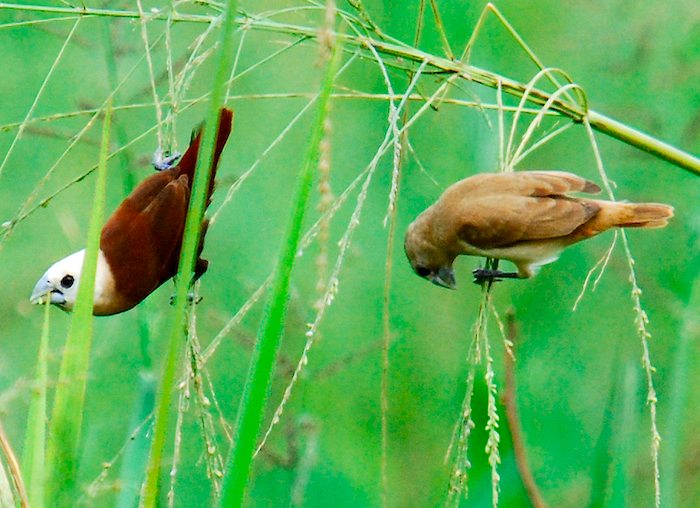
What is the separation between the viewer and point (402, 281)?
1981mm

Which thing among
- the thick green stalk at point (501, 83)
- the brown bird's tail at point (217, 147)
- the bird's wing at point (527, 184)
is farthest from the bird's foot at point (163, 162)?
the bird's wing at point (527, 184)

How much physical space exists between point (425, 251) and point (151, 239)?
0.33 metres

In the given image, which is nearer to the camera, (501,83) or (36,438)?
(36,438)

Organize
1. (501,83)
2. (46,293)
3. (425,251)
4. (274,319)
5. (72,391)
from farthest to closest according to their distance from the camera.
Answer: (425,251) → (46,293) → (501,83) → (72,391) → (274,319)

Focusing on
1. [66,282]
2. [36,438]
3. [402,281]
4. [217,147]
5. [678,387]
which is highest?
[402,281]

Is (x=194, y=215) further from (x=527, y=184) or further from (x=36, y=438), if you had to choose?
(x=527, y=184)

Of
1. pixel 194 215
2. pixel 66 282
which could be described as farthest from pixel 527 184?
pixel 194 215

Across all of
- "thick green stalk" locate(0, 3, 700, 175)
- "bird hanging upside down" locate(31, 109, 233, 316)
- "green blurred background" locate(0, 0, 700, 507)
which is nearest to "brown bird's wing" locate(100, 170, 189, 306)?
"bird hanging upside down" locate(31, 109, 233, 316)

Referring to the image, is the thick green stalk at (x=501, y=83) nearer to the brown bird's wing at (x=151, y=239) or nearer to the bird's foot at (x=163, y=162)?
the bird's foot at (x=163, y=162)

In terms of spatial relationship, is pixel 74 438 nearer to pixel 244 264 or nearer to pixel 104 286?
pixel 104 286

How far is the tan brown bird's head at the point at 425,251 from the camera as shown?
48.0 inches

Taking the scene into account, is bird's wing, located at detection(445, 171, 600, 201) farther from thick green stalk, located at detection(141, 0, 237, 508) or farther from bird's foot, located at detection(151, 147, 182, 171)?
thick green stalk, located at detection(141, 0, 237, 508)

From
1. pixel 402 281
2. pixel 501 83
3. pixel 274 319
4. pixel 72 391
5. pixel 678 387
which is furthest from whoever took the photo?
pixel 402 281

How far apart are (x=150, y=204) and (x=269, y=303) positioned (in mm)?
647
